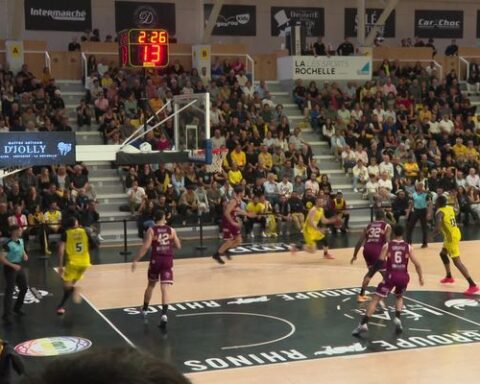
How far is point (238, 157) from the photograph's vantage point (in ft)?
75.0

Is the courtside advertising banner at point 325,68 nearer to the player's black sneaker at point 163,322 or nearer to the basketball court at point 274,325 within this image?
the basketball court at point 274,325

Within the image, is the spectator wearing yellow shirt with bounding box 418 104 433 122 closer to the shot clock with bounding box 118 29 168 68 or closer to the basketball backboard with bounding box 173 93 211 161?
the basketball backboard with bounding box 173 93 211 161

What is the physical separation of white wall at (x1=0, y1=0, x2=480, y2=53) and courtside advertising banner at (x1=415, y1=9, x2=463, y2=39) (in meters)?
0.24

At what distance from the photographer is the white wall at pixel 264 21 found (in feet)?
93.2

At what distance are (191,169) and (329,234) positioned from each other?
14.1 feet

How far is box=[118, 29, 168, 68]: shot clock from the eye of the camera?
1190 centimetres

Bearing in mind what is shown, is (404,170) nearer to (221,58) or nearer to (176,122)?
(221,58)

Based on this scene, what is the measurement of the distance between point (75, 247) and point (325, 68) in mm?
18069

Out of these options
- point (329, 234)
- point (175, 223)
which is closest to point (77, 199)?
point (175, 223)

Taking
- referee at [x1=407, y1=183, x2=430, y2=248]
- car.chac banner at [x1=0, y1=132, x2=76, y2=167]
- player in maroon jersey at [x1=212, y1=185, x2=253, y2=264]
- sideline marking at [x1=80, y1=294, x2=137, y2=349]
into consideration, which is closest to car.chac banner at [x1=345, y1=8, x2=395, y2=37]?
referee at [x1=407, y1=183, x2=430, y2=248]

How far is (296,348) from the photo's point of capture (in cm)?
1000

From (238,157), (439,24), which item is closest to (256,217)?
(238,157)

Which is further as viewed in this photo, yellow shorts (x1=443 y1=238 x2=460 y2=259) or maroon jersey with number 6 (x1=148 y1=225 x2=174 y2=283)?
yellow shorts (x1=443 y1=238 x2=460 y2=259)

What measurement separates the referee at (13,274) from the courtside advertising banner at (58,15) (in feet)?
59.0
